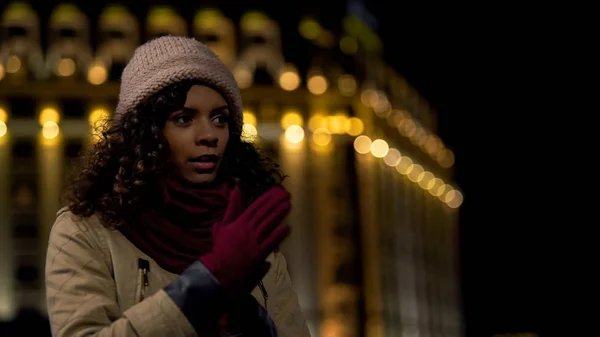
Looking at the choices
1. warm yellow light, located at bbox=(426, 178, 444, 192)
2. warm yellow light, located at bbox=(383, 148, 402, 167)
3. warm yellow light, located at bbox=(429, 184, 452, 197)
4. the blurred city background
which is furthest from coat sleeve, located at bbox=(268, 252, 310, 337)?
warm yellow light, located at bbox=(429, 184, 452, 197)

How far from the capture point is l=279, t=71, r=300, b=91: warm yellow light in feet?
62.8

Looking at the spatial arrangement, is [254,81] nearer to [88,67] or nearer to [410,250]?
[88,67]

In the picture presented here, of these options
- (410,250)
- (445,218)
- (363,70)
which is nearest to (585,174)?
(445,218)

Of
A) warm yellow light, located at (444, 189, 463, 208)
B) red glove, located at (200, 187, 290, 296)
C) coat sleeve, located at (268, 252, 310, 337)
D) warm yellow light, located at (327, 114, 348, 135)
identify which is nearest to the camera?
red glove, located at (200, 187, 290, 296)

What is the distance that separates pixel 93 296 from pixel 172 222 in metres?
0.29

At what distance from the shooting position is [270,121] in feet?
62.8

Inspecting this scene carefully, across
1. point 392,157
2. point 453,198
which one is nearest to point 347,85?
point 392,157

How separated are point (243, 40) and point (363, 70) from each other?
79.1 inches

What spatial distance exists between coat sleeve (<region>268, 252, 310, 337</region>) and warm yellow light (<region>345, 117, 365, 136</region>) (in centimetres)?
1580

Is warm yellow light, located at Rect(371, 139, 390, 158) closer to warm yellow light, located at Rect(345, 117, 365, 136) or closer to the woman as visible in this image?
warm yellow light, located at Rect(345, 117, 365, 136)

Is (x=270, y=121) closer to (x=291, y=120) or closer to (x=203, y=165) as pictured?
(x=291, y=120)

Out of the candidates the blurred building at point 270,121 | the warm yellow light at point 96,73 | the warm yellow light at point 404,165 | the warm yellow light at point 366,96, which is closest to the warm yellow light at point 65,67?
the blurred building at point 270,121

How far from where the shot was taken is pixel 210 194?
3.03 meters

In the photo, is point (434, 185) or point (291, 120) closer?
point (291, 120)
